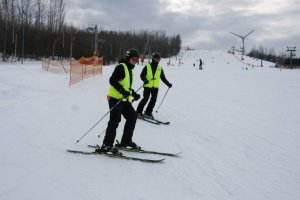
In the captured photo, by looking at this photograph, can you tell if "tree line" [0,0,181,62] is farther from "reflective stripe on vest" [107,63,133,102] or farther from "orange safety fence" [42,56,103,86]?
"reflective stripe on vest" [107,63,133,102]

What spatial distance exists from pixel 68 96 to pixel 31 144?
264 inches

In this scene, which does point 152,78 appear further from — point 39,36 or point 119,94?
point 39,36

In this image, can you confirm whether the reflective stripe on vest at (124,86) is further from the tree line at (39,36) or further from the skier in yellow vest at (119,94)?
the tree line at (39,36)

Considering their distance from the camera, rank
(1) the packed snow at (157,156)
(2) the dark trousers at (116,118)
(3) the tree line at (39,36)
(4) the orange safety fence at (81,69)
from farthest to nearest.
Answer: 1. (3) the tree line at (39,36)
2. (4) the orange safety fence at (81,69)
3. (2) the dark trousers at (116,118)
4. (1) the packed snow at (157,156)

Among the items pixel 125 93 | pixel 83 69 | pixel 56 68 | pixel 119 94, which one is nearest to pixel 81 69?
pixel 83 69

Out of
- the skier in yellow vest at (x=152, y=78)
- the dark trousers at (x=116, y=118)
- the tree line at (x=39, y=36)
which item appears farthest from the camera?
the tree line at (x=39, y=36)

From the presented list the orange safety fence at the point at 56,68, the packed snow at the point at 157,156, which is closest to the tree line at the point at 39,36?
the orange safety fence at the point at 56,68

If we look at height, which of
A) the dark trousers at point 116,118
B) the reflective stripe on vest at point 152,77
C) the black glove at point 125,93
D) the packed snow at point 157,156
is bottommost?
the packed snow at point 157,156

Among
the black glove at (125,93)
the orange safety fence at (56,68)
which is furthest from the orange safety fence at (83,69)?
the black glove at (125,93)

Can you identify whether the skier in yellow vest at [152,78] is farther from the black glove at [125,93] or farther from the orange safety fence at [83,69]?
the orange safety fence at [83,69]

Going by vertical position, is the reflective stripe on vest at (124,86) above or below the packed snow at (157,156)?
above

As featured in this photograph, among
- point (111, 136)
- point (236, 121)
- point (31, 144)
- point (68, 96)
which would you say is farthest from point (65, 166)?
point (68, 96)

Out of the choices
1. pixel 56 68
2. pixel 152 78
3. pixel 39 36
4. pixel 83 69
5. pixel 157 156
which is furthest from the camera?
pixel 39 36

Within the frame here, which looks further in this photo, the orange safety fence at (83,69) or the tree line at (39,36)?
the tree line at (39,36)
